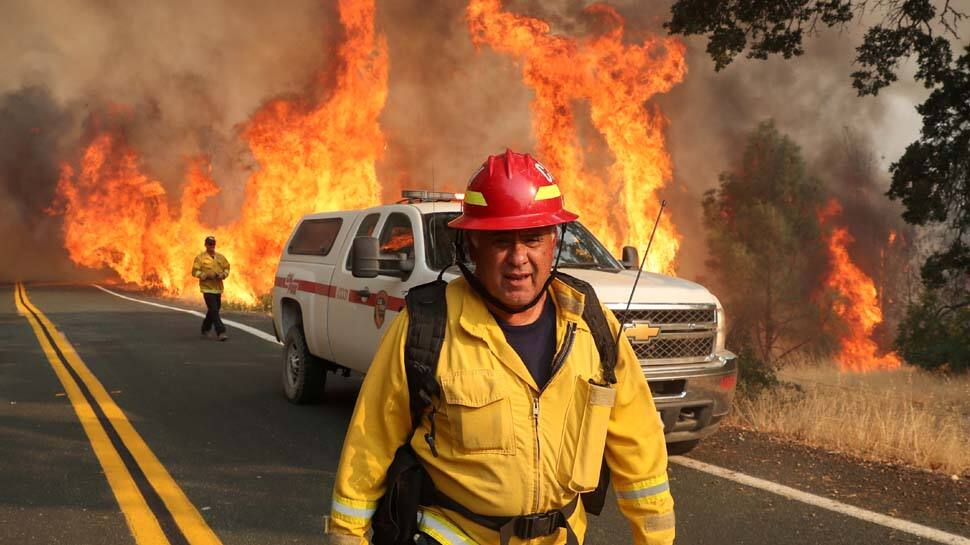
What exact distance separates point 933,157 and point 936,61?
73.0 inches

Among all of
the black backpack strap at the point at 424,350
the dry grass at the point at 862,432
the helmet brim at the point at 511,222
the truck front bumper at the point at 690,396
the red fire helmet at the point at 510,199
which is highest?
the red fire helmet at the point at 510,199

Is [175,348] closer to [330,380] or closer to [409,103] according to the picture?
[330,380]

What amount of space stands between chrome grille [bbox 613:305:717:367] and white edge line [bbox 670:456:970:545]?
0.81 m

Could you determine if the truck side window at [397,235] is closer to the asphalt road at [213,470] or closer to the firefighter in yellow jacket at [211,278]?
the asphalt road at [213,470]

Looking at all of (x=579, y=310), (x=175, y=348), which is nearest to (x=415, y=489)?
(x=579, y=310)

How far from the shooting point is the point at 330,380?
10133mm

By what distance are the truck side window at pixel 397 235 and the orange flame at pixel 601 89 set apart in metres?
18.3

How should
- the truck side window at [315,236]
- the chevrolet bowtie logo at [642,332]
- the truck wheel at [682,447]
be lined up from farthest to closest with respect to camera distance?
1. the truck side window at [315,236]
2. the truck wheel at [682,447]
3. the chevrolet bowtie logo at [642,332]

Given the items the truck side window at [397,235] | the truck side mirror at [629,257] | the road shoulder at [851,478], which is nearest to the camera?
the road shoulder at [851,478]

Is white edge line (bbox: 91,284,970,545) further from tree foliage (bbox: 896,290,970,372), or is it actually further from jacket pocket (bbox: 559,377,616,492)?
tree foliage (bbox: 896,290,970,372)

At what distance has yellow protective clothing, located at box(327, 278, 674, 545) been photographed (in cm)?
213

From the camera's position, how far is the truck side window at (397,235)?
7215 mm

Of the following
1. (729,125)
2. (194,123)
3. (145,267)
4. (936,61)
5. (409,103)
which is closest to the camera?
(936,61)

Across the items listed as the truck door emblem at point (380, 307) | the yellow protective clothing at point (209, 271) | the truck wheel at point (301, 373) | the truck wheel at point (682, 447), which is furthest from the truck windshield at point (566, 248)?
the yellow protective clothing at point (209, 271)
